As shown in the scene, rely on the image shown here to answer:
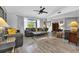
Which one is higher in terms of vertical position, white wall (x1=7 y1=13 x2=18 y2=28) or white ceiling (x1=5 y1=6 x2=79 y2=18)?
white ceiling (x1=5 y1=6 x2=79 y2=18)

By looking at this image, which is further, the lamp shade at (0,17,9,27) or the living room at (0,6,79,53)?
Answer: the living room at (0,6,79,53)

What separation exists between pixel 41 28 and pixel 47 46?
451 mm

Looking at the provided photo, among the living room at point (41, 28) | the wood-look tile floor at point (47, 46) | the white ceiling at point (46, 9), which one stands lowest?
the wood-look tile floor at point (47, 46)

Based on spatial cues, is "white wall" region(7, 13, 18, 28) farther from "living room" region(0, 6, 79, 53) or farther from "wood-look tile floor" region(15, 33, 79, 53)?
"wood-look tile floor" region(15, 33, 79, 53)

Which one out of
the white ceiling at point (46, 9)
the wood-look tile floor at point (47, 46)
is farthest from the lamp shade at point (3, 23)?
the wood-look tile floor at point (47, 46)

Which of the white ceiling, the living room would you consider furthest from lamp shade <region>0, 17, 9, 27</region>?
the white ceiling

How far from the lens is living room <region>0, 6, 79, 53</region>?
2.71 m

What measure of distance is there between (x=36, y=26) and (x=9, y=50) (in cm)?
83

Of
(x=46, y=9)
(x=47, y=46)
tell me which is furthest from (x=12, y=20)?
(x=47, y=46)

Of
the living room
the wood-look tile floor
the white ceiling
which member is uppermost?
the white ceiling

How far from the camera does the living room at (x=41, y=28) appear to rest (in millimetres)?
2715

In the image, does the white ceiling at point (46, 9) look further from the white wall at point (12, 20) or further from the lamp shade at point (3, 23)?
the lamp shade at point (3, 23)
